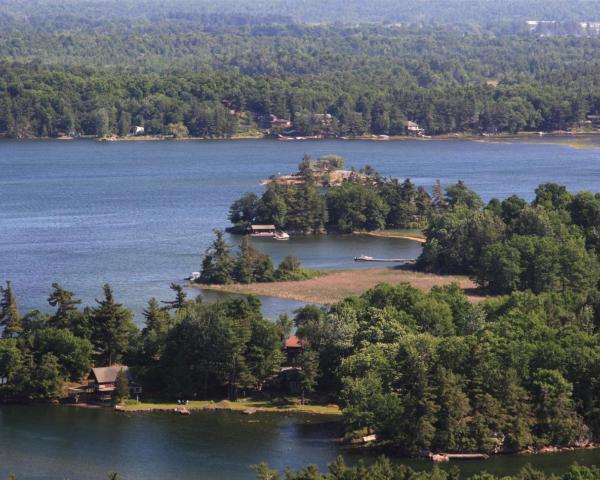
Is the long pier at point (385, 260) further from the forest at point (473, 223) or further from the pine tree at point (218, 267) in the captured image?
the pine tree at point (218, 267)

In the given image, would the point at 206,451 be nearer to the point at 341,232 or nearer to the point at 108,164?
the point at 341,232

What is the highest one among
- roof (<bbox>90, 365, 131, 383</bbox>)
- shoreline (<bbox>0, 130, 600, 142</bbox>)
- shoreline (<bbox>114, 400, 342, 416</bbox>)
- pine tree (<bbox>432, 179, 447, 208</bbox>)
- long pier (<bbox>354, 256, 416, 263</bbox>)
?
pine tree (<bbox>432, 179, 447, 208</bbox>)

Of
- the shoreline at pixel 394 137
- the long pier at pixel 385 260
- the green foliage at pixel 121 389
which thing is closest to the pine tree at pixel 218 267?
the long pier at pixel 385 260

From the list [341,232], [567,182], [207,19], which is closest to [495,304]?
[341,232]

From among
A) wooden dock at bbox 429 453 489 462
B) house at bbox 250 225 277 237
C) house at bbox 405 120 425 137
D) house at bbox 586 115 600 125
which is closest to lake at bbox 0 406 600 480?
wooden dock at bbox 429 453 489 462

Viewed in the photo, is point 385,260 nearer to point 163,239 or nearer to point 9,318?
point 163,239

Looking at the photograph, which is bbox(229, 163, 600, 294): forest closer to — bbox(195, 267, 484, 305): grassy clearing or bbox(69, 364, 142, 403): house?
bbox(195, 267, 484, 305): grassy clearing

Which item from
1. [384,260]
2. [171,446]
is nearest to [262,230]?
[384,260]

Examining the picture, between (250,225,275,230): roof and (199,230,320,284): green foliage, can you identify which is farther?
(250,225,275,230): roof

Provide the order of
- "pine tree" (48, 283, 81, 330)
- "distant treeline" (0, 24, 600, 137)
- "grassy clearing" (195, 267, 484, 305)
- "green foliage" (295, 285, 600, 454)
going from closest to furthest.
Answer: "green foliage" (295, 285, 600, 454) → "pine tree" (48, 283, 81, 330) → "grassy clearing" (195, 267, 484, 305) → "distant treeline" (0, 24, 600, 137)
